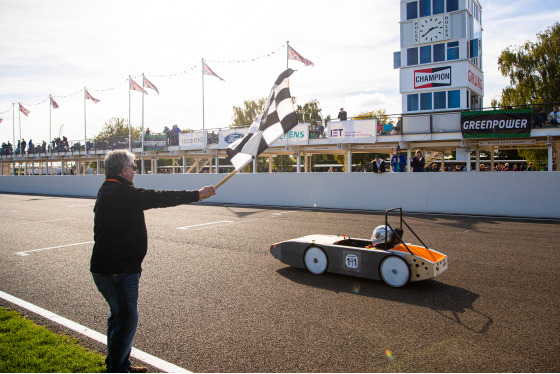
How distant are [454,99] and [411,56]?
5.64 meters

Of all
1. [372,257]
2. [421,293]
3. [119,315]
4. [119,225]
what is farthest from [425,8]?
[119,315]

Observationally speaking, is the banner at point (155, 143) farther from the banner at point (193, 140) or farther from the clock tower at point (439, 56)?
the clock tower at point (439, 56)

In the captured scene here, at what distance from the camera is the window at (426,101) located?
3441 cm

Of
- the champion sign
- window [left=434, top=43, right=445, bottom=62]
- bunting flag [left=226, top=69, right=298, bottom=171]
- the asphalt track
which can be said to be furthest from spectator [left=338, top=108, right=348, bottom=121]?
bunting flag [left=226, top=69, right=298, bottom=171]

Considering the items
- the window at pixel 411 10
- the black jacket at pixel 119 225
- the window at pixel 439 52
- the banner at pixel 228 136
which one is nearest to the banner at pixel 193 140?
the banner at pixel 228 136

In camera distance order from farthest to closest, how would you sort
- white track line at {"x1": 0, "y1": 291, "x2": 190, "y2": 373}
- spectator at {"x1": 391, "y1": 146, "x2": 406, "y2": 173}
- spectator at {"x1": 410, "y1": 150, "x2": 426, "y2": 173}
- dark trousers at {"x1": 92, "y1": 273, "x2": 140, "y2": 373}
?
spectator at {"x1": 391, "y1": 146, "x2": 406, "y2": 173}
spectator at {"x1": 410, "y1": 150, "x2": 426, "y2": 173}
white track line at {"x1": 0, "y1": 291, "x2": 190, "y2": 373}
dark trousers at {"x1": 92, "y1": 273, "x2": 140, "y2": 373}

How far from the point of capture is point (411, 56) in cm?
3525

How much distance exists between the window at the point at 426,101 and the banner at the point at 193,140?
19434 millimetres

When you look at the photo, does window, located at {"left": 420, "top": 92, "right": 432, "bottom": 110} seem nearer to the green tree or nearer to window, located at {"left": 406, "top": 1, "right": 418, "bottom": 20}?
window, located at {"left": 406, "top": 1, "right": 418, "bottom": 20}

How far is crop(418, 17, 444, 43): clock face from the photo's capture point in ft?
111

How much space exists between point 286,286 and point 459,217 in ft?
35.6

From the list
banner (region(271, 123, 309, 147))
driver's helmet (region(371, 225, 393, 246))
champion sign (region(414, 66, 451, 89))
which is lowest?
driver's helmet (region(371, 225, 393, 246))

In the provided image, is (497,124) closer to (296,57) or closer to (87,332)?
(296,57)

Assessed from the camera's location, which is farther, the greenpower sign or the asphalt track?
the greenpower sign
